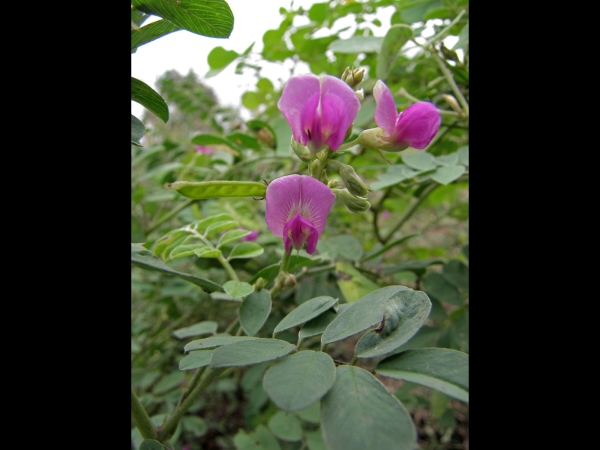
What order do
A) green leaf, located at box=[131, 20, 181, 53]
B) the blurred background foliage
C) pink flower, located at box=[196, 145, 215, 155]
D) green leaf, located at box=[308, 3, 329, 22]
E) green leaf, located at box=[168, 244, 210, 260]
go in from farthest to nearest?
pink flower, located at box=[196, 145, 215, 155] < green leaf, located at box=[308, 3, 329, 22] < the blurred background foliage < green leaf, located at box=[168, 244, 210, 260] < green leaf, located at box=[131, 20, 181, 53]

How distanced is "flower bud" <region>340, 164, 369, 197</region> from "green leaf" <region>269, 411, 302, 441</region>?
2.10ft

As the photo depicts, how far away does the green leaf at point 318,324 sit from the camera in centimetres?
46

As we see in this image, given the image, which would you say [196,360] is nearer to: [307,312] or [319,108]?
[307,312]

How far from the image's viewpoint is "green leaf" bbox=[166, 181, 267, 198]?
0.47 m

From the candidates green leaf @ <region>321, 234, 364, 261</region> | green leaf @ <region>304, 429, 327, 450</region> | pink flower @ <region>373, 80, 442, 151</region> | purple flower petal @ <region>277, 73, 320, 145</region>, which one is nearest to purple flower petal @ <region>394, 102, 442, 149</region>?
pink flower @ <region>373, 80, 442, 151</region>

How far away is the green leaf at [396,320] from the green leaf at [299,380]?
5 centimetres

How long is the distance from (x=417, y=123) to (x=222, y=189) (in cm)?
24

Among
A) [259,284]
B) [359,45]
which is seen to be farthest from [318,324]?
[359,45]

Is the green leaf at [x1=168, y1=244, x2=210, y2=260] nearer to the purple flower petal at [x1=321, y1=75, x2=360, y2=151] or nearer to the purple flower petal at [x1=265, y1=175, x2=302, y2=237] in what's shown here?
the purple flower petal at [x1=265, y1=175, x2=302, y2=237]

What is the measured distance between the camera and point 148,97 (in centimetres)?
50

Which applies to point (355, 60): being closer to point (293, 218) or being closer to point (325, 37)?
point (325, 37)
